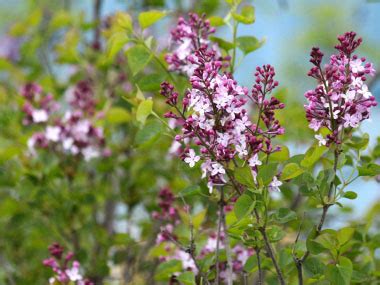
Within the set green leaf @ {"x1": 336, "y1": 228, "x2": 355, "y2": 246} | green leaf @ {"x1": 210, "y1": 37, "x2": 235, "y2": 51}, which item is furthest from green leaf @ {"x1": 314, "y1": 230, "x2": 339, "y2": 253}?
green leaf @ {"x1": 210, "y1": 37, "x2": 235, "y2": 51}

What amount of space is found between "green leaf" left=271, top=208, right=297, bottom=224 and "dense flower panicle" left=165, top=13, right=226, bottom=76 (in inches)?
15.0

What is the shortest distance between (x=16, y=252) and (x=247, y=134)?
1552 mm

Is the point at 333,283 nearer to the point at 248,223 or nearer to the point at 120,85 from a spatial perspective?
the point at 248,223

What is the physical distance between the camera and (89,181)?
2543mm

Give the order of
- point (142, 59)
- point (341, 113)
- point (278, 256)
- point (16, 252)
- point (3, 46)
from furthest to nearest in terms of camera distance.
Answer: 1. point (3, 46)
2. point (16, 252)
3. point (142, 59)
4. point (278, 256)
5. point (341, 113)

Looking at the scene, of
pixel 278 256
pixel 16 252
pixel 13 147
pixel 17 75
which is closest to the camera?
pixel 278 256

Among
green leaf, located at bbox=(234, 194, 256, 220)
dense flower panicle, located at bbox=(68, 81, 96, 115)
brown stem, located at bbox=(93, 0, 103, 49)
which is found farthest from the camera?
brown stem, located at bbox=(93, 0, 103, 49)

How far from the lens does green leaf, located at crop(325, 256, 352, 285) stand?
1.17m

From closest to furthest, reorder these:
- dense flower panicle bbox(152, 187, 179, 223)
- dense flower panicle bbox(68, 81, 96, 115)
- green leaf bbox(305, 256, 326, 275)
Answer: green leaf bbox(305, 256, 326, 275) → dense flower panicle bbox(152, 187, 179, 223) → dense flower panicle bbox(68, 81, 96, 115)

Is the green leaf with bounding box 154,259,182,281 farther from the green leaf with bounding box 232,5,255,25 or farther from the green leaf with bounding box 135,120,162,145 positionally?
the green leaf with bounding box 232,5,255,25

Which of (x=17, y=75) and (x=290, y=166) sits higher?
(x=17, y=75)

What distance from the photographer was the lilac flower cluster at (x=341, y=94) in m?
1.10

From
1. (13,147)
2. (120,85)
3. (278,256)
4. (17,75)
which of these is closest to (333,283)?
(278,256)

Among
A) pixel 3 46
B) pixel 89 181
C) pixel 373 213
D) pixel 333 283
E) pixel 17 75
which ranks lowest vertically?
pixel 333 283
